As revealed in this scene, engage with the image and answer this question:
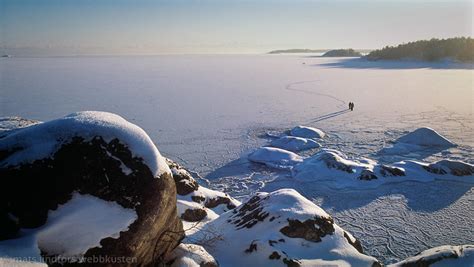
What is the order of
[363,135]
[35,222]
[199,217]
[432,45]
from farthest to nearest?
[432,45] → [363,135] → [199,217] → [35,222]

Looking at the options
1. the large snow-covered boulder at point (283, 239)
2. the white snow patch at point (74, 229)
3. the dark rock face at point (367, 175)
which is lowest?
the dark rock face at point (367, 175)

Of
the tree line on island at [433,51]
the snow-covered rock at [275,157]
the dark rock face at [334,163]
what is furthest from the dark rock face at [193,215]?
the tree line on island at [433,51]

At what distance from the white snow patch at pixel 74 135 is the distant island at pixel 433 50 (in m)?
54.9

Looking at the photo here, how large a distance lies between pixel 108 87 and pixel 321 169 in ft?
62.5

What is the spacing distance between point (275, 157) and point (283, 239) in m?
6.27

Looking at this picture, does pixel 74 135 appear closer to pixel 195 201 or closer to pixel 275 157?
pixel 195 201

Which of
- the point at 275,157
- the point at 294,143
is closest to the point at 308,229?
the point at 275,157

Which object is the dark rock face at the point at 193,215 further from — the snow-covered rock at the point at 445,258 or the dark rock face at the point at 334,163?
the dark rock face at the point at 334,163

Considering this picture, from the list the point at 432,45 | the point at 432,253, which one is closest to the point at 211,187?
the point at 432,253

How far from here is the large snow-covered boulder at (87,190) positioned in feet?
11.1

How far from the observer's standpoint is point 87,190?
367cm

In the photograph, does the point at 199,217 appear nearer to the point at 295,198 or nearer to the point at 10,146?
the point at 295,198

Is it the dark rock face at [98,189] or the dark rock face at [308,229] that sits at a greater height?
the dark rock face at [98,189]

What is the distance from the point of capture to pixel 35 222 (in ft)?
11.1
